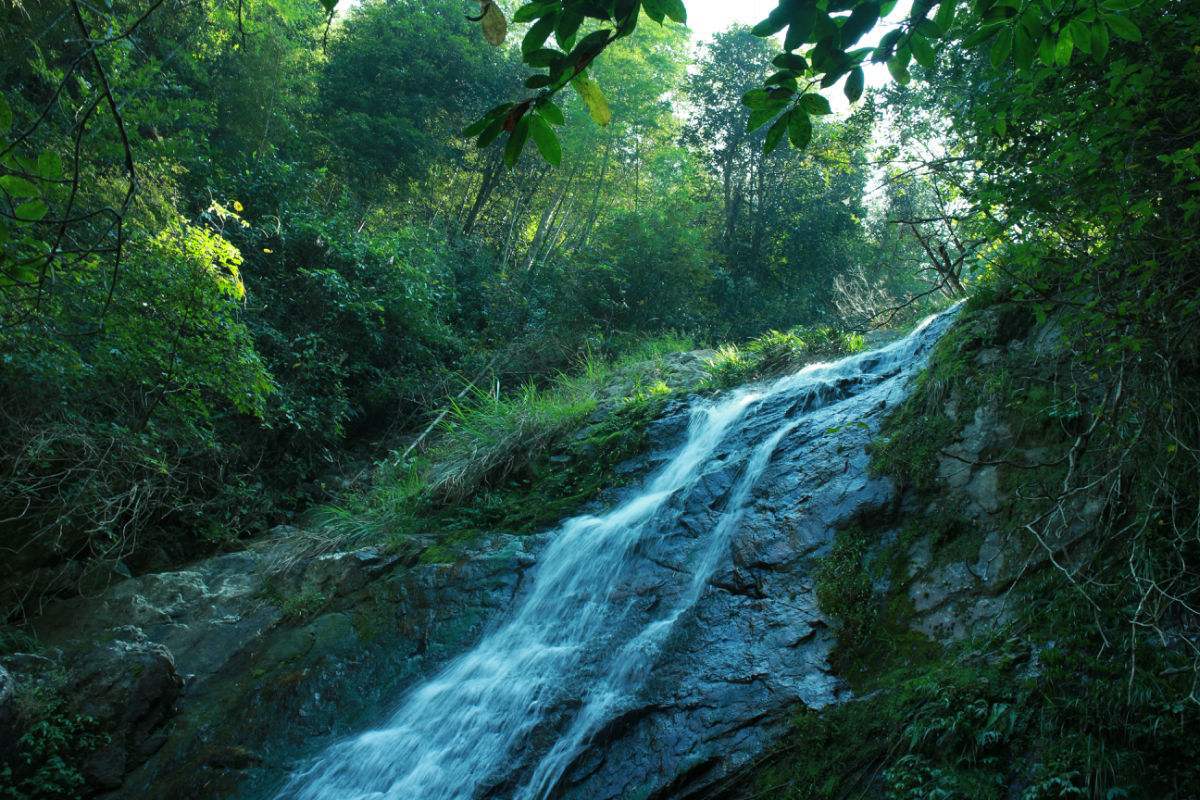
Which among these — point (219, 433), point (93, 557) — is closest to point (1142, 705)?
point (93, 557)

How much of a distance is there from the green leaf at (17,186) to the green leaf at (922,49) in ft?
6.52

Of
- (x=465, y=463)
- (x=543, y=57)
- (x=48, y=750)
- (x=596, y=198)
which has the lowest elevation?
(x=48, y=750)

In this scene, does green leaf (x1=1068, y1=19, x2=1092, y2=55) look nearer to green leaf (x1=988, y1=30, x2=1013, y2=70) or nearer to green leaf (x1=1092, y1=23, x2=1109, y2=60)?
green leaf (x1=1092, y1=23, x2=1109, y2=60)

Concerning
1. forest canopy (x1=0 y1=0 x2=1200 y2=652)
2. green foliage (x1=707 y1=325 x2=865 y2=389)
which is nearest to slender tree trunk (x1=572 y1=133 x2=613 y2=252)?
forest canopy (x1=0 y1=0 x2=1200 y2=652)

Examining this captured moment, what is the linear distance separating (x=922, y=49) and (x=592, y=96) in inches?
29.4

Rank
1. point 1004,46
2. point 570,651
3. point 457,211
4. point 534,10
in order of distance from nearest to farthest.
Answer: point 534,10
point 1004,46
point 570,651
point 457,211

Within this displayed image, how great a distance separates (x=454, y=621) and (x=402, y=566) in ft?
3.09

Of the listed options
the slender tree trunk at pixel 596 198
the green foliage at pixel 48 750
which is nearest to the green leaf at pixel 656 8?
→ the green foliage at pixel 48 750

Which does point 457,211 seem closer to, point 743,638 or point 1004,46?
point 743,638

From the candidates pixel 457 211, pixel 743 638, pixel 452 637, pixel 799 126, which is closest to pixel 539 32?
pixel 799 126

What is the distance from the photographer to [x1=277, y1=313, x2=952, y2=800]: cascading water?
3924 millimetres

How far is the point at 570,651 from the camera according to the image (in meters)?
4.62

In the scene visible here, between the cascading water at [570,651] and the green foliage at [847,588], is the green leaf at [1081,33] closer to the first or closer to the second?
the green foliage at [847,588]

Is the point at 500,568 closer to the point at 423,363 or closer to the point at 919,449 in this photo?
the point at 919,449
